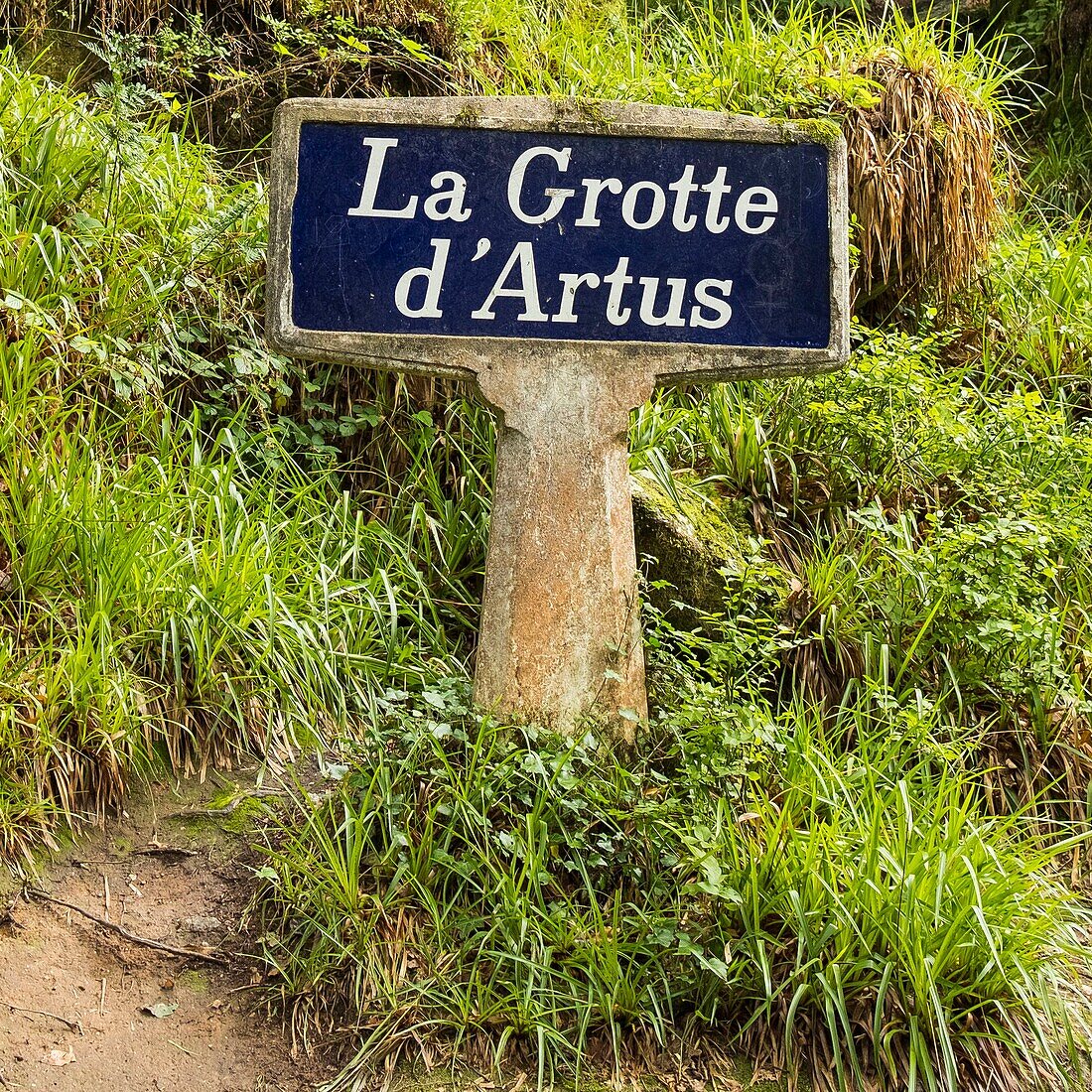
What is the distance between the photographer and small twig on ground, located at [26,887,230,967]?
2.49 meters

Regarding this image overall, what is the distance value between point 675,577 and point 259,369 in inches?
55.2

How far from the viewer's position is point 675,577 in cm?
323

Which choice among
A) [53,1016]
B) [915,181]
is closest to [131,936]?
[53,1016]

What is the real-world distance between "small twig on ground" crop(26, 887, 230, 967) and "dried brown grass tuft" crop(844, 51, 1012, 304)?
328 cm

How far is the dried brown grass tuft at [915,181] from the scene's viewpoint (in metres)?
4.20

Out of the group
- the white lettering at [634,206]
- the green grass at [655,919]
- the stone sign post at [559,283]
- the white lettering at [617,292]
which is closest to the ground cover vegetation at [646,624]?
the green grass at [655,919]

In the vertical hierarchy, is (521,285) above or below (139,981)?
above

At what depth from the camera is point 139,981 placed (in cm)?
245

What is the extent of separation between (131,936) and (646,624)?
4.97ft

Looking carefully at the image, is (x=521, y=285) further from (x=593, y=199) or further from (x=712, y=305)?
(x=712, y=305)

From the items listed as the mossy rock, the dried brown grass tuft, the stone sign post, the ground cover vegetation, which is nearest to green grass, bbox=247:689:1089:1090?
the ground cover vegetation

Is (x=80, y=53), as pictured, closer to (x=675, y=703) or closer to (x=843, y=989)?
(x=675, y=703)

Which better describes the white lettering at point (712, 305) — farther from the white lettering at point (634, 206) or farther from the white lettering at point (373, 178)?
the white lettering at point (373, 178)

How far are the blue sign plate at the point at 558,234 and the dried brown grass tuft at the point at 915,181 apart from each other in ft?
5.80
